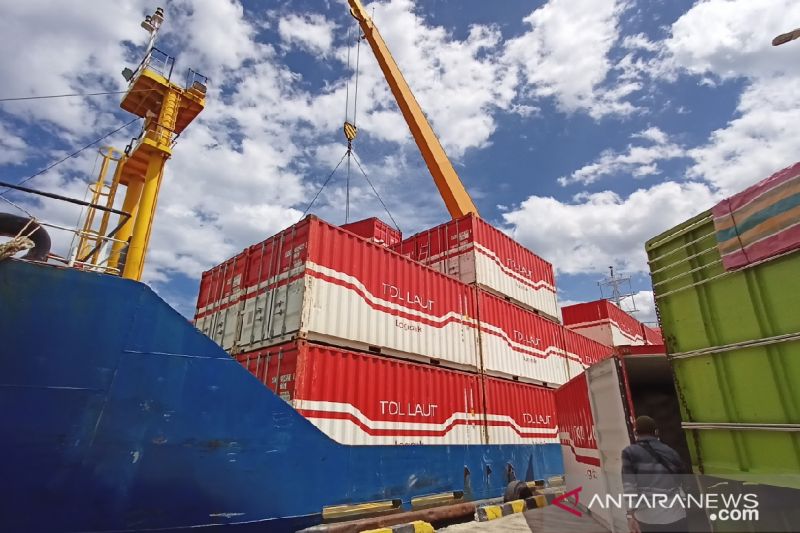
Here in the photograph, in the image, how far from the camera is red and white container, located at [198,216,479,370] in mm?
9406

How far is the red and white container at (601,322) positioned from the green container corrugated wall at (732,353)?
70.8ft

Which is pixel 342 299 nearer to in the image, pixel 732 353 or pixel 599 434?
pixel 599 434

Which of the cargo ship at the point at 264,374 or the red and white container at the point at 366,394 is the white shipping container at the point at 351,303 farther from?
the red and white container at the point at 366,394

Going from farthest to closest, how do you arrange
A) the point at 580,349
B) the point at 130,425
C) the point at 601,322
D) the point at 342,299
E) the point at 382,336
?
1. the point at 601,322
2. the point at 580,349
3. the point at 382,336
4. the point at 342,299
5. the point at 130,425

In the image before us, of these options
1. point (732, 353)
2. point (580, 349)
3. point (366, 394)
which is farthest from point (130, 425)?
point (580, 349)

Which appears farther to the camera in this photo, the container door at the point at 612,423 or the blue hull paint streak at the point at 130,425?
the container door at the point at 612,423

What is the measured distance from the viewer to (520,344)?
50.1ft

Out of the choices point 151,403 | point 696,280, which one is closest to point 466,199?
point 696,280

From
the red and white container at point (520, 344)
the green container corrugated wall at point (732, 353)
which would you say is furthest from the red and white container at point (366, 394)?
the green container corrugated wall at point (732, 353)

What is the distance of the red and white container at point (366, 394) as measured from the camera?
8.46 m

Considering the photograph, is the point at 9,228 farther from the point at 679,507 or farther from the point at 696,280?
the point at 696,280

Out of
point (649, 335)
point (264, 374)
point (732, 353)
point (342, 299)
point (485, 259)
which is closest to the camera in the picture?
point (732, 353)

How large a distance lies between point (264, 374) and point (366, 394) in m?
2.32

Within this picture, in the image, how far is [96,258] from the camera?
635 centimetres
